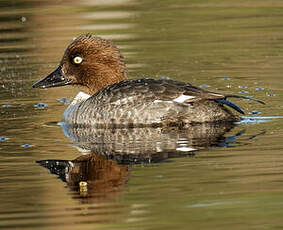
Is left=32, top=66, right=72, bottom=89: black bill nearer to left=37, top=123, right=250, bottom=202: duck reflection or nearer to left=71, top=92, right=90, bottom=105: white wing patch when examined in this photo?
left=71, top=92, right=90, bottom=105: white wing patch

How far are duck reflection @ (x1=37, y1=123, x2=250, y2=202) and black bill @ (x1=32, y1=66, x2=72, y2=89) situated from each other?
1.15 metres

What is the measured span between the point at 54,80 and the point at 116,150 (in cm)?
304

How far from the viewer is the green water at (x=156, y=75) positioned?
24.4 ft

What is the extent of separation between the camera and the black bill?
494 inches

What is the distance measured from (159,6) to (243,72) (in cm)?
846

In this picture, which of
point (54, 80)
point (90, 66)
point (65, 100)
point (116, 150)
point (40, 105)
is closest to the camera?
point (116, 150)

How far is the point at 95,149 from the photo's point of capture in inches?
393

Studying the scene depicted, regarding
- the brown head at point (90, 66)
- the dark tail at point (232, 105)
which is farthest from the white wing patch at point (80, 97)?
the dark tail at point (232, 105)

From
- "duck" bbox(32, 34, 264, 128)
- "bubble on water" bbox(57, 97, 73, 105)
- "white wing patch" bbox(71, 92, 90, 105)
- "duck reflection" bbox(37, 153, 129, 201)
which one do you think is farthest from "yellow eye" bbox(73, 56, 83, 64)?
"duck reflection" bbox(37, 153, 129, 201)

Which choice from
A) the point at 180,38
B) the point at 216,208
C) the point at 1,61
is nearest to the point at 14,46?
the point at 1,61

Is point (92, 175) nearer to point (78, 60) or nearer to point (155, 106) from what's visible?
point (155, 106)

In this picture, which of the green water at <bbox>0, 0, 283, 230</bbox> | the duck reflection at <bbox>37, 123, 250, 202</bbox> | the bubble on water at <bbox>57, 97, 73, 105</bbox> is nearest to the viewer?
the green water at <bbox>0, 0, 283, 230</bbox>

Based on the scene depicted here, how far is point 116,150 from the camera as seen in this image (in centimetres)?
982

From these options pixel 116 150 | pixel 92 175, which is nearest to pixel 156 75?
pixel 116 150
